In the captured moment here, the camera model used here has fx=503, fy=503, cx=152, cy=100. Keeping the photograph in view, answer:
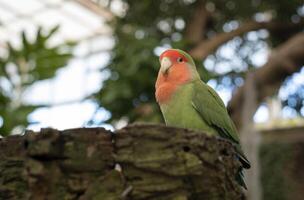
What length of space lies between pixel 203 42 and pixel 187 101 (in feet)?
13.3

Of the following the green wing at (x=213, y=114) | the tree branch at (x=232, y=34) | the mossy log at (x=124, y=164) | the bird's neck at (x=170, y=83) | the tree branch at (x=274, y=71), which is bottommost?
the mossy log at (x=124, y=164)

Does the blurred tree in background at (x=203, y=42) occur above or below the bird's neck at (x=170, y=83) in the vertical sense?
above

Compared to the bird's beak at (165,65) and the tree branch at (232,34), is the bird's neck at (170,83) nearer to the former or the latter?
the bird's beak at (165,65)

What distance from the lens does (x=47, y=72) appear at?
4734 mm

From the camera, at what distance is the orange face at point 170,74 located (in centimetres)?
262

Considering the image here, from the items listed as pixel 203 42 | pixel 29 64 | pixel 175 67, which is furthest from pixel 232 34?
pixel 175 67

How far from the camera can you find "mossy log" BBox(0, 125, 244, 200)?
1.54 meters

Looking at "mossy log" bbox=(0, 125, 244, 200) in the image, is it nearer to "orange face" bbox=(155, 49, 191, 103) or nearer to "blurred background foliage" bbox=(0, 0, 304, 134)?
"orange face" bbox=(155, 49, 191, 103)

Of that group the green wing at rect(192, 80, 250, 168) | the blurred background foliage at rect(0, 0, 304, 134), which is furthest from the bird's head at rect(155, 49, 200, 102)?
the blurred background foliage at rect(0, 0, 304, 134)

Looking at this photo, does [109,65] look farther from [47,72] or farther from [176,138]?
[176,138]

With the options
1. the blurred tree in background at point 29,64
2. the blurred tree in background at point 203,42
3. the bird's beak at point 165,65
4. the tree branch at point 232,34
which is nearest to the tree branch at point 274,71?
the blurred tree in background at point 203,42

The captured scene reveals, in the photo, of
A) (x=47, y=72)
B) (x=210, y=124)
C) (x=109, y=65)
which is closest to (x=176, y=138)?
(x=210, y=124)

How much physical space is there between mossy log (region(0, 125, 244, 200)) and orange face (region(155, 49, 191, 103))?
1036 millimetres

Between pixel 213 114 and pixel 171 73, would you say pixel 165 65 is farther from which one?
pixel 213 114
